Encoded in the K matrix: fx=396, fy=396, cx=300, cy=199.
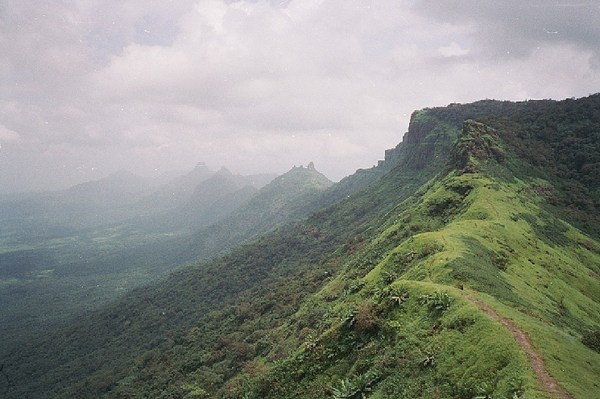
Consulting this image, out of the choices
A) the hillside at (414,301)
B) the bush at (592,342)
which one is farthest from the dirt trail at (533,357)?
the bush at (592,342)

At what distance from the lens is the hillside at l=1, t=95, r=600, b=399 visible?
2548cm

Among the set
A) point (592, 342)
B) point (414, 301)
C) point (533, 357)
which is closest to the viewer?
point (533, 357)

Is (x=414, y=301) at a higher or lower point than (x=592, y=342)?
higher

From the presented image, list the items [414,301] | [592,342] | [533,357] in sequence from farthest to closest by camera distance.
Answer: [414,301] < [592,342] < [533,357]

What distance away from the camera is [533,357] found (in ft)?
72.4

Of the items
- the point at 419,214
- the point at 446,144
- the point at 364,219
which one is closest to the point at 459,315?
the point at 419,214

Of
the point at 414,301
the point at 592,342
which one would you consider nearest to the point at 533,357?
the point at 414,301

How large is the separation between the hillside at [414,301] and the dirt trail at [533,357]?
0.31 feet

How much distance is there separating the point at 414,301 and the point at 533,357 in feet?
34.2

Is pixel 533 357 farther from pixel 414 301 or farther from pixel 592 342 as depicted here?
pixel 592 342

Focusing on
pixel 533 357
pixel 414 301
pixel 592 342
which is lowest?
pixel 592 342

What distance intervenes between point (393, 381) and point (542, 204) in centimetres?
6490

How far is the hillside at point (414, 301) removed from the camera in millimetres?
25484

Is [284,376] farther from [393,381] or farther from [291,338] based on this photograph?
[291,338]
